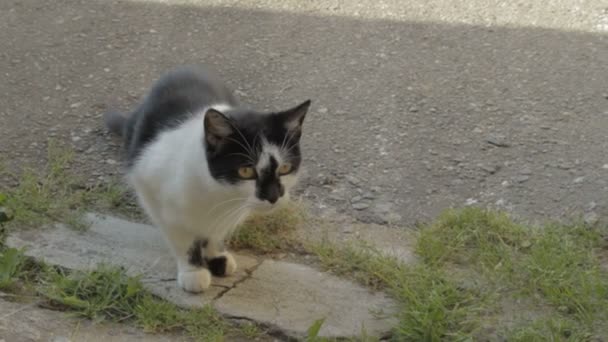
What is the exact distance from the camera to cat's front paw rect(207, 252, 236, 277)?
298 cm

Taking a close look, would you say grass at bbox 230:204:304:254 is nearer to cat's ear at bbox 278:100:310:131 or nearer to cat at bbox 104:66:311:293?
cat at bbox 104:66:311:293

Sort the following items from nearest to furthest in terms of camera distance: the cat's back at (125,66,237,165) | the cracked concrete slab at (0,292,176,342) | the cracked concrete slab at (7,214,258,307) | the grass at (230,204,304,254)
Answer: the cracked concrete slab at (0,292,176,342) → the cracked concrete slab at (7,214,258,307) → the cat's back at (125,66,237,165) → the grass at (230,204,304,254)

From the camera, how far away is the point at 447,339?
2533 mm

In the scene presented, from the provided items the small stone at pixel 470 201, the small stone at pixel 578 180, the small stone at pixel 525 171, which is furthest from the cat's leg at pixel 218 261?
the small stone at pixel 578 180

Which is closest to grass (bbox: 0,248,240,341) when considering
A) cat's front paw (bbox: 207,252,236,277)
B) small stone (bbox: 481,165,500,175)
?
cat's front paw (bbox: 207,252,236,277)

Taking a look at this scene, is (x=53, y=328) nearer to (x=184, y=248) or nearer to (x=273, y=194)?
(x=184, y=248)

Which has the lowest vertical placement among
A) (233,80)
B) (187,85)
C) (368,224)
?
(368,224)

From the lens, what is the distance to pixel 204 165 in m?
2.67

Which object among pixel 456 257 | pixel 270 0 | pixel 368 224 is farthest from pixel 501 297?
pixel 270 0

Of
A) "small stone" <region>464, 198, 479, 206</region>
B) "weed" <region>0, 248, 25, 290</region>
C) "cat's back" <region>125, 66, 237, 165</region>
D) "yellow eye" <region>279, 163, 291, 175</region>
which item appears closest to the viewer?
"yellow eye" <region>279, 163, 291, 175</region>

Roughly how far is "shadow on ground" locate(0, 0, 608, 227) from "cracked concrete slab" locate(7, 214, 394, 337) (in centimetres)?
52

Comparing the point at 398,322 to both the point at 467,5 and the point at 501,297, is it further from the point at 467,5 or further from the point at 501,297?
the point at 467,5

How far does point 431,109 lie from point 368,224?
36.3 inches

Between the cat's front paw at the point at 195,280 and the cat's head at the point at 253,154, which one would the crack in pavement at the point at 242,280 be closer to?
the cat's front paw at the point at 195,280
